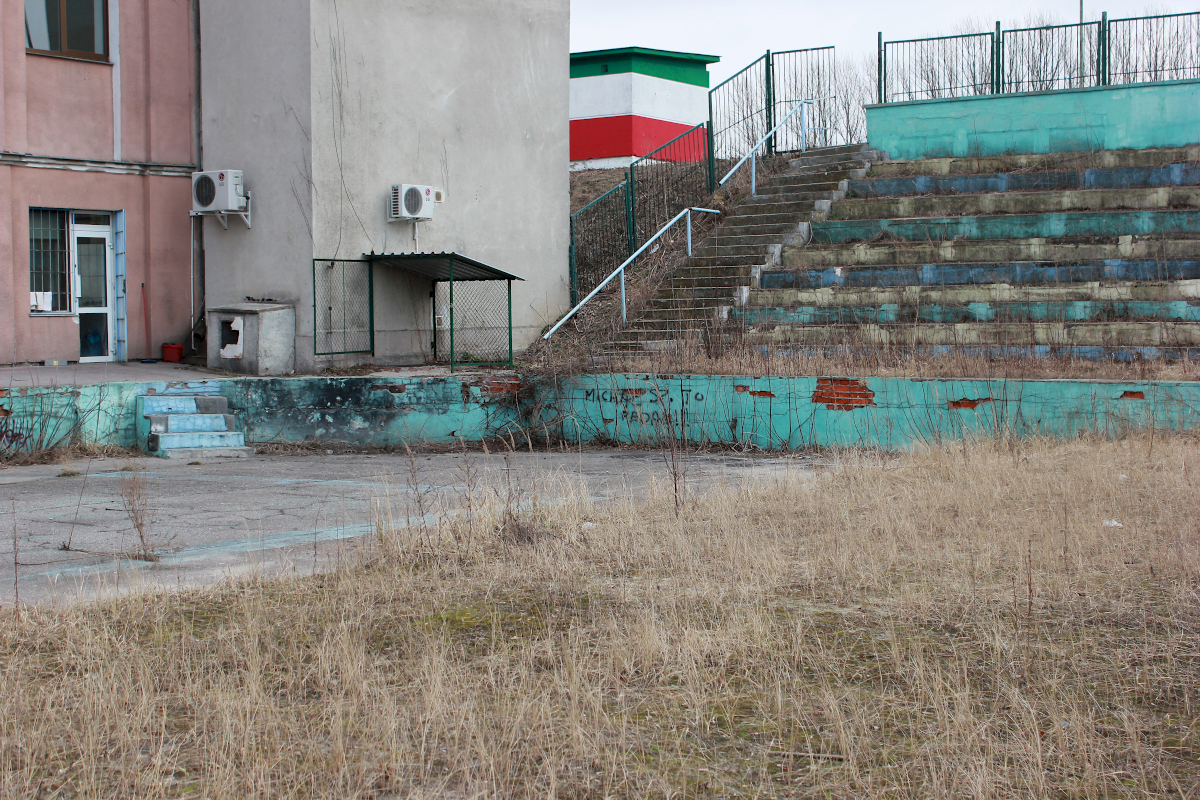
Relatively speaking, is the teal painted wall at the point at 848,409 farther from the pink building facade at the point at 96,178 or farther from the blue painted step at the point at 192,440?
the pink building facade at the point at 96,178

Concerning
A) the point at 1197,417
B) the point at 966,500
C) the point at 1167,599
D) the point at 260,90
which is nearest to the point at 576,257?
the point at 260,90

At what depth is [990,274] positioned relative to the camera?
50.7 feet

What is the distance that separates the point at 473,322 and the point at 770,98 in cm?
939

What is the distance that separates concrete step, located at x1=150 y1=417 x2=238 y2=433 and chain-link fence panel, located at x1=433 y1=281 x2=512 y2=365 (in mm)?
4447

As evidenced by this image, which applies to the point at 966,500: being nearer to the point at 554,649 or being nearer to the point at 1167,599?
the point at 1167,599

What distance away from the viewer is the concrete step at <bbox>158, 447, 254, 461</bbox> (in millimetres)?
11789

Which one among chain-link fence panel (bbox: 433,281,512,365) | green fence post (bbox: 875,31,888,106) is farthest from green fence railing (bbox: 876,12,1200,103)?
chain-link fence panel (bbox: 433,281,512,365)

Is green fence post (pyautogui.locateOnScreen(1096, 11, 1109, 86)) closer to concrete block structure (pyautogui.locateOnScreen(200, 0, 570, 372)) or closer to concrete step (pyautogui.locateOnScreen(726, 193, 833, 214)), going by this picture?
concrete step (pyautogui.locateOnScreen(726, 193, 833, 214))

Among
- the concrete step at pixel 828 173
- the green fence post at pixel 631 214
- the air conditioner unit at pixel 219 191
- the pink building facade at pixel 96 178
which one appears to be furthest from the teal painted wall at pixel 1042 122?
the pink building facade at pixel 96 178

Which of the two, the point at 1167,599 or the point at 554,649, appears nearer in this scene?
the point at 554,649

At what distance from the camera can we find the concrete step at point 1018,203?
16.4 meters

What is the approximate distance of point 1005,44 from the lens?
19984mm

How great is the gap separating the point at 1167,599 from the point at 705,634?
89.4 inches

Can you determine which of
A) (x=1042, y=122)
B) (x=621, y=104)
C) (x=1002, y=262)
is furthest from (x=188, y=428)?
(x=621, y=104)
